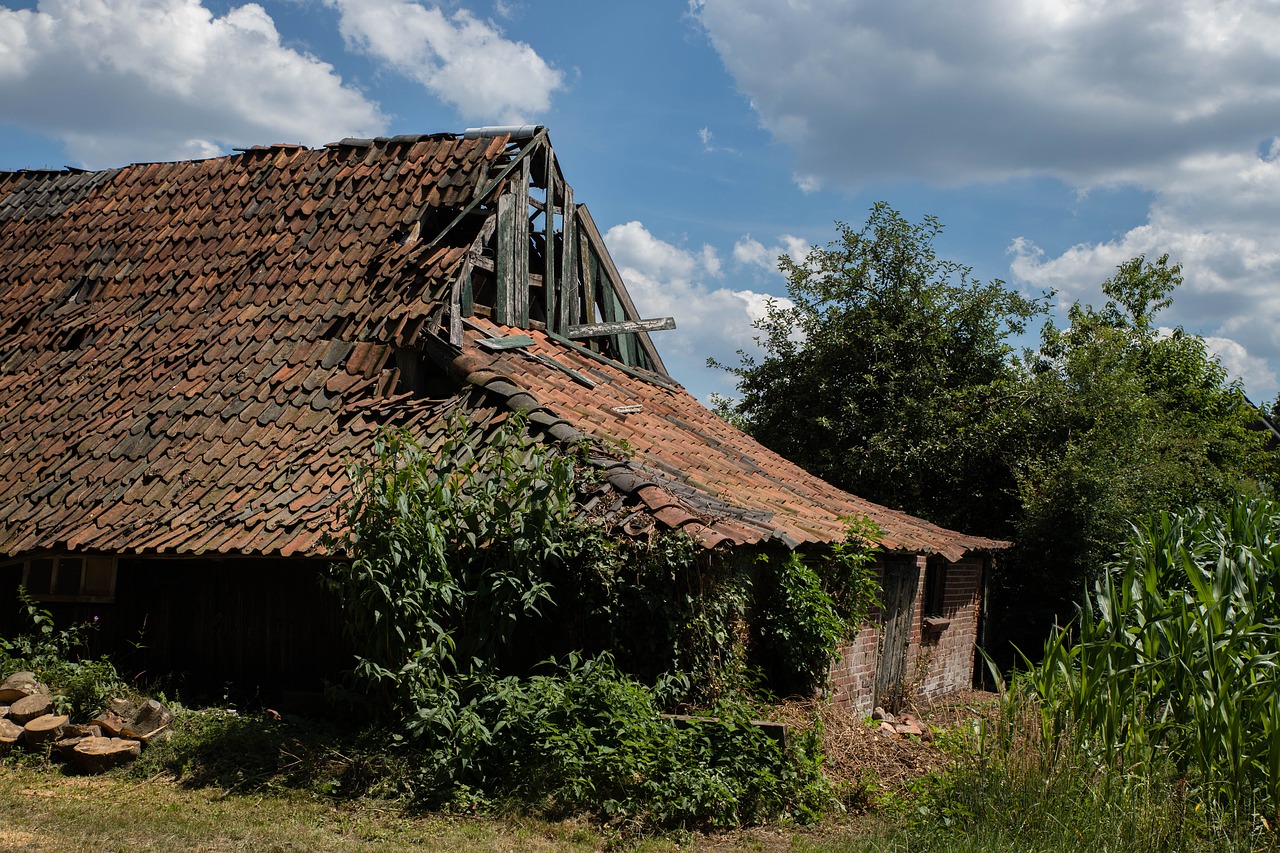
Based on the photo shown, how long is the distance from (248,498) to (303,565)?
0.80 meters

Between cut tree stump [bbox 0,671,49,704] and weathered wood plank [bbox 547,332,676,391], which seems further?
weathered wood plank [bbox 547,332,676,391]

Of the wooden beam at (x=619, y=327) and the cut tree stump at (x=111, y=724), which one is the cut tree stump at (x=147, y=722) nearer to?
the cut tree stump at (x=111, y=724)

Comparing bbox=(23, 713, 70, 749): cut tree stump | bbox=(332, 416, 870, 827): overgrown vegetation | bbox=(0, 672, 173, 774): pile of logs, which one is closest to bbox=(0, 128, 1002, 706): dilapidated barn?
bbox=(332, 416, 870, 827): overgrown vegetation

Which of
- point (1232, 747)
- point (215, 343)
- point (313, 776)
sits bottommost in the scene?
point (313, 776)

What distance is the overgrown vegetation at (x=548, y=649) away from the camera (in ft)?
24.6

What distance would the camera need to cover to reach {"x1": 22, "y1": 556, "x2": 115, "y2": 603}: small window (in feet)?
36.1

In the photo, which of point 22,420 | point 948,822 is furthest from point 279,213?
point 948,822

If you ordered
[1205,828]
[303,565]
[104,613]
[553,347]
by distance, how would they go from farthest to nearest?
[553,347]
[104,613]
[303,565]
[1205,828]

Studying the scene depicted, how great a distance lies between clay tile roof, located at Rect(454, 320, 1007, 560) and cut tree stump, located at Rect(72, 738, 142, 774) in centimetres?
405

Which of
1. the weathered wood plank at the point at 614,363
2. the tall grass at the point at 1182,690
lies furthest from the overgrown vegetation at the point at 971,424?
the tall grass at the point at 1182,690

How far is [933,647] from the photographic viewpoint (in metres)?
14.3

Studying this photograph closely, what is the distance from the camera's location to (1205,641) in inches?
269

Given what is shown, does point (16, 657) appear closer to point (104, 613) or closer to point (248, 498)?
point (104, 613)

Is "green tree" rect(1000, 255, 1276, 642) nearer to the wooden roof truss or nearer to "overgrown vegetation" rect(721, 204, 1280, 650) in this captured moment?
"overgrown vegetation" rect(721, 204, 1280, 650)
